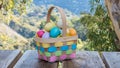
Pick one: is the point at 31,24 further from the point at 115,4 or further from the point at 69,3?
the point at 115,4

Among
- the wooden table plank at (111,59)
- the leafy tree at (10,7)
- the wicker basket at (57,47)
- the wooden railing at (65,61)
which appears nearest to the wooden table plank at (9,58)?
the wooden railing at (65,61)

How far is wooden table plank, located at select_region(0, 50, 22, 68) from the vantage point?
4.87ft

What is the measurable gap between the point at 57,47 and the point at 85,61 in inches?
6.3

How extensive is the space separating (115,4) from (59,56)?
368 millimetres

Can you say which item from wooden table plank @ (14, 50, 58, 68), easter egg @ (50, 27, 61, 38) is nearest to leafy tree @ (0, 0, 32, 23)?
wooden table plank @ (14, 50, 58, 68)

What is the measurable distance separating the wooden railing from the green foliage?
15.4 feet

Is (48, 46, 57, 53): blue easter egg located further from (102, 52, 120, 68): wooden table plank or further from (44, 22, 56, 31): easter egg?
(102, 52, 120, 68): wooden table plank

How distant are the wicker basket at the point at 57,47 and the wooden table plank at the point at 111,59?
A: 184mm

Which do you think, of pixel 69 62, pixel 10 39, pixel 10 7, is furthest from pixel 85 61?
pixel 10 39

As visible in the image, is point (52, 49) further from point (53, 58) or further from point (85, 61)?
point (85, 61)

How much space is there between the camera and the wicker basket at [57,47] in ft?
5.10

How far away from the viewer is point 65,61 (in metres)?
1.59

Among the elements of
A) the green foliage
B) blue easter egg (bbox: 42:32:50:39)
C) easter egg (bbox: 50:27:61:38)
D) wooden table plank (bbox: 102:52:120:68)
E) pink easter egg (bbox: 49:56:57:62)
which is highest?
easter egg (bbox: 50:27:61:38)

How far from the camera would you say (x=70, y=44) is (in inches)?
63.3
